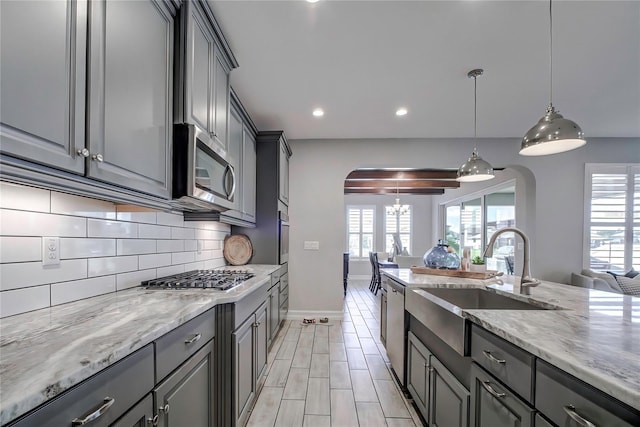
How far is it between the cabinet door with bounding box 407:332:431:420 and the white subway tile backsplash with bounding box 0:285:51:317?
1.91 m

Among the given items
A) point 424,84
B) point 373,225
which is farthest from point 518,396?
point 373,225

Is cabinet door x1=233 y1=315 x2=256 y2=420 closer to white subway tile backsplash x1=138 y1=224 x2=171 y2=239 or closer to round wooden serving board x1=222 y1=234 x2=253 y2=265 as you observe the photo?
white subway tile backsplash x1=138 y1=224 x2=171 y2=239

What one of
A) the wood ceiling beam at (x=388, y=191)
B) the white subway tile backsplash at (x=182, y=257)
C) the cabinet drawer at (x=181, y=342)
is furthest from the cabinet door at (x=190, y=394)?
the wood ceiling beam at (x=388, y=191)

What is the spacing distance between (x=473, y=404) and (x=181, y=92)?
201cm

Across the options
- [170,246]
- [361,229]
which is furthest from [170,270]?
[361,229]

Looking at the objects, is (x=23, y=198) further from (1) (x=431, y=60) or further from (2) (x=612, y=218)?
(2) (x=612, y=218)

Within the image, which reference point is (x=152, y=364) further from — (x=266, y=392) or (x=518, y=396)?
(x=266, y=392)

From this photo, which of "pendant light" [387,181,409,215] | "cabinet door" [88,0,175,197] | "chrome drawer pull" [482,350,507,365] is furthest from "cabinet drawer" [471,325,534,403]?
"pendant light" [387,181,409,215]

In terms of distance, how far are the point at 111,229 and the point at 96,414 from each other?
3.58 feet

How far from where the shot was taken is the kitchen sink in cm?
127

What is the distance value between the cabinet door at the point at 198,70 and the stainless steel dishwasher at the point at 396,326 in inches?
72.0

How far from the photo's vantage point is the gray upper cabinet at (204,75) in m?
1.49

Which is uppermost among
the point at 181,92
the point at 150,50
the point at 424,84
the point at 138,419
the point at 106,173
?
the point at 424,84

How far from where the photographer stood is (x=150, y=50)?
128 cm
